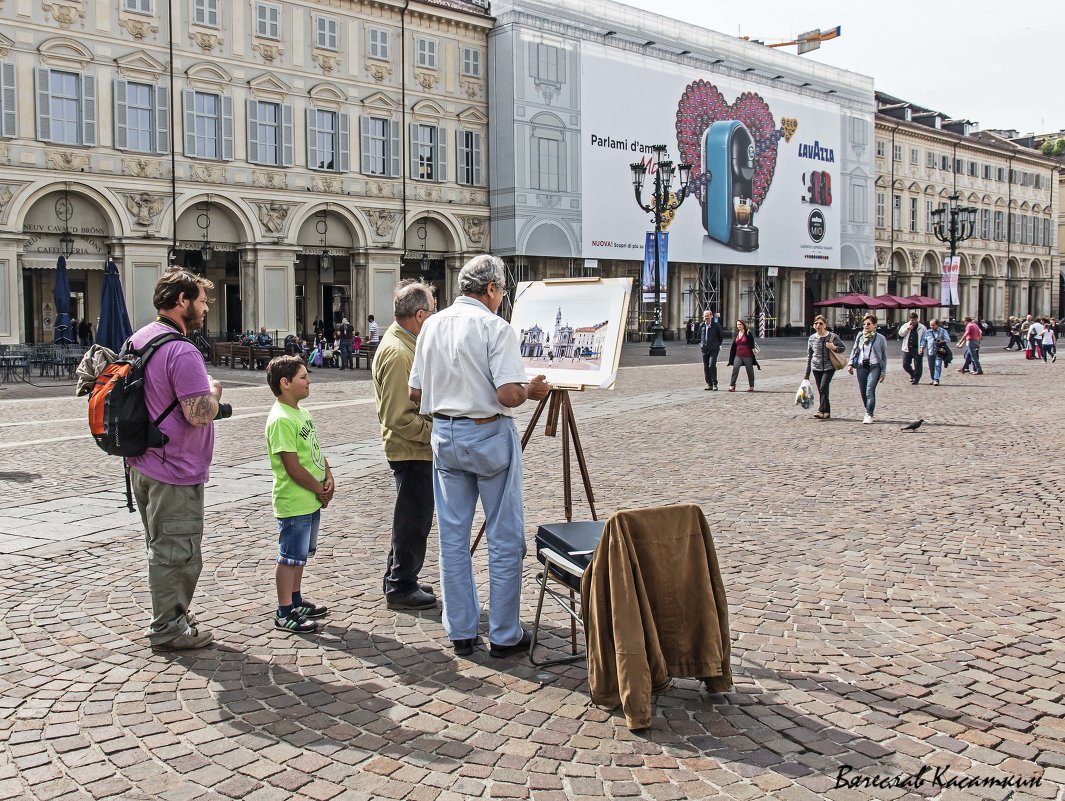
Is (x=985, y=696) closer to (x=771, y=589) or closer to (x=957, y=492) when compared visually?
(x=771, y=589)

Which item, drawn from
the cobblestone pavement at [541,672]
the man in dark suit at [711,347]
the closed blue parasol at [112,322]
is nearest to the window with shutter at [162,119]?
the closed blue parasol at [112,322]

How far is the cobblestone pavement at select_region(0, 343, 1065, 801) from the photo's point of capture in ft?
11.7

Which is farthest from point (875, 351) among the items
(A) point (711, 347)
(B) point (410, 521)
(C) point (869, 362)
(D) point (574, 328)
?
(B) point (410, 521)

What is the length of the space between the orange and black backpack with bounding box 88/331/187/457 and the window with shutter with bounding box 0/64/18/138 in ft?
86.8

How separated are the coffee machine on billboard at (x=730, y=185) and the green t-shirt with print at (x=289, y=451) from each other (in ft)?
131

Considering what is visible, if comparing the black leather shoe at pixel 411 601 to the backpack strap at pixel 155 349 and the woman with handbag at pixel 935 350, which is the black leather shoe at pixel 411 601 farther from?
the woman with handbag at pixel 935 350

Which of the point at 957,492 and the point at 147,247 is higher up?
the point at 147,247

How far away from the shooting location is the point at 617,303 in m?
5.61

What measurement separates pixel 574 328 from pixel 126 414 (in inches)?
96.6

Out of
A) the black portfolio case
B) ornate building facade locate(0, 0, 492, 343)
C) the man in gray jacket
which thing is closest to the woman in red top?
the man in gray jacket

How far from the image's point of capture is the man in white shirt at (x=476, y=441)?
180 inches

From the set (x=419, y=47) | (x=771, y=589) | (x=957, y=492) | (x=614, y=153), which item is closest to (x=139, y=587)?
(x=771, y=589)

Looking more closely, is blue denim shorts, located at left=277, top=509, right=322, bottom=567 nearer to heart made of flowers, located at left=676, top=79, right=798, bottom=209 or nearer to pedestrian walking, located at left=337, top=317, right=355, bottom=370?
pedestrian walking, located at left=337, top=317, right=355, bottom=370

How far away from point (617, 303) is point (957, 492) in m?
4.86
